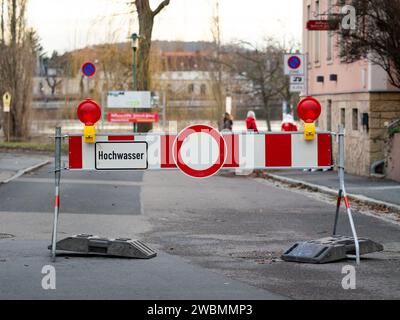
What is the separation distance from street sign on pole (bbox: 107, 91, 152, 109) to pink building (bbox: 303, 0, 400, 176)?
12.3 m

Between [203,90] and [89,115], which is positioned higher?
[203,90]

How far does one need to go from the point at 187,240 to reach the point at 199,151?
2357 mm

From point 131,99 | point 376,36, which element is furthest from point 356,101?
point 131,99

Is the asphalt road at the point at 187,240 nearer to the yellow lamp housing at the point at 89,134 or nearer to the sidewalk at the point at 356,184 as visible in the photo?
the sidewalk at the point at 356,184

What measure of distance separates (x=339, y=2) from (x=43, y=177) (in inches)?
336

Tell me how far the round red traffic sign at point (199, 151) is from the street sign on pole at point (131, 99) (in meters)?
36.0

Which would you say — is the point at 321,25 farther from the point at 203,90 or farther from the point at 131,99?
the point at 203,90

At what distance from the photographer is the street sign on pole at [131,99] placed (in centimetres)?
4756

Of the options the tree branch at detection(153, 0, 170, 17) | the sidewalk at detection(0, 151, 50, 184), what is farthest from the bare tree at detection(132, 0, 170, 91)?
the sidewalk at detection(0, 151, 50, 184)

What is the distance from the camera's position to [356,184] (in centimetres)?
2512

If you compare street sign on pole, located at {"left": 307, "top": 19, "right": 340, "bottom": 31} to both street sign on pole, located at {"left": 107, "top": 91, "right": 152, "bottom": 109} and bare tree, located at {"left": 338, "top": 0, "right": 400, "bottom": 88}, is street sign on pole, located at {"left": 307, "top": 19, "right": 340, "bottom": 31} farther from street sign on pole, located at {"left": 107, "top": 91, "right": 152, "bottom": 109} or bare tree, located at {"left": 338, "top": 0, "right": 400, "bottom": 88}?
street sign on pole, located at {"left": 107, "top": 91, "right": 152, "bottom": 109}

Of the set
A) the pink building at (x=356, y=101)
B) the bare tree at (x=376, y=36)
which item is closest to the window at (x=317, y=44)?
the pink building at (x=356, y=101)

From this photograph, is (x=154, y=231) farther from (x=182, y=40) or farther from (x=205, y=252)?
(x=182, y=40)
